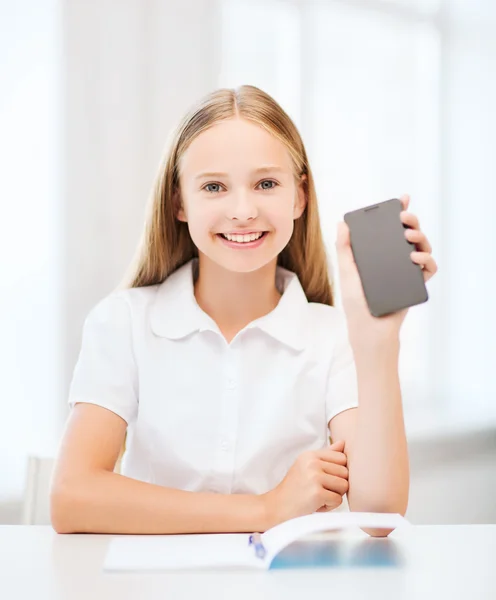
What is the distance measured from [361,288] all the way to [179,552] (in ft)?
1.30

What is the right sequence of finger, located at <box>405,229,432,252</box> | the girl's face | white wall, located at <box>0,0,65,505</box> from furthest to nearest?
white wall, located at <box>0,0,65,505</box>
the girl's face
finger, located at <box>405,229,432,252</box>

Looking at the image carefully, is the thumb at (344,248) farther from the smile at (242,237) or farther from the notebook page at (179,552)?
the notebook page at (179,552)

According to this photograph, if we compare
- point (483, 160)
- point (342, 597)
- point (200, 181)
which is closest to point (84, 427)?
point (200, 181)

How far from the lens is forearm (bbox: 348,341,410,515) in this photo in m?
1.05

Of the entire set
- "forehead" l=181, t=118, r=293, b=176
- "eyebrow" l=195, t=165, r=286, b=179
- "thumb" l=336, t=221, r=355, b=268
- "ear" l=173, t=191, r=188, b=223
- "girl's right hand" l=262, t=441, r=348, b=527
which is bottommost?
"girl's right hand" l=262, t=441, r=348, b=527

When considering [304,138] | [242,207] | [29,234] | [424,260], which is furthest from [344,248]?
[304,138]

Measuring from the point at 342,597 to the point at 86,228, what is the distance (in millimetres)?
1402

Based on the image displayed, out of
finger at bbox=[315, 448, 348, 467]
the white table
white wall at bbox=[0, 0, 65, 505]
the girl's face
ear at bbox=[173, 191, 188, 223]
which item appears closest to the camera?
the white table

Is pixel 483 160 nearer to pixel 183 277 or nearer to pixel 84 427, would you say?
pixel 183 277

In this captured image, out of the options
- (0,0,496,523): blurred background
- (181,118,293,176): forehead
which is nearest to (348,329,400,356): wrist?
(181,118,293,176): forehead

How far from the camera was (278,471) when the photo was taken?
4.29 feet

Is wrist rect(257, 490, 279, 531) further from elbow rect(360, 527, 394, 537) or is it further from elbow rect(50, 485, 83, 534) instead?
elbow rect(50, 485, 83, 534)

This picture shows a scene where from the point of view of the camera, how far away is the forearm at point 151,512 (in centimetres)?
103

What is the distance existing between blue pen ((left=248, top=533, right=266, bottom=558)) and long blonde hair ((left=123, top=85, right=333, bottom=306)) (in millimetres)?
579
